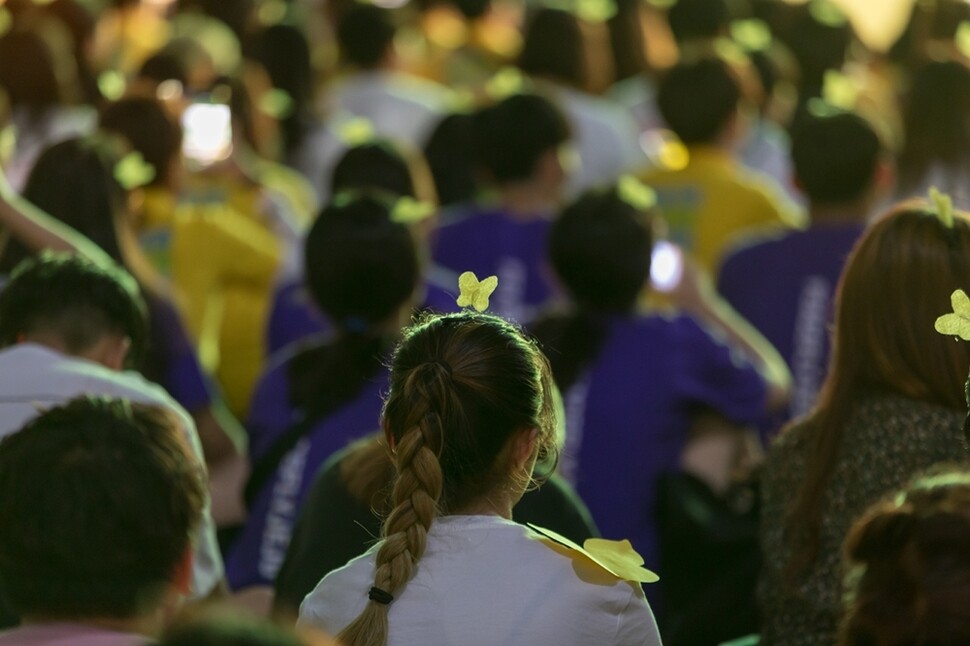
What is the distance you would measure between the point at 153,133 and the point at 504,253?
0.94 metres

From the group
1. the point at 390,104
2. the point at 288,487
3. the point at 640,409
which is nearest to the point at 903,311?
the point at 640,409

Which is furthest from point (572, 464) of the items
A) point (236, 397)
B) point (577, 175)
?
point (577, 175)

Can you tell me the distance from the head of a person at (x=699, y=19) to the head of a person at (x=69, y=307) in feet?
14.4

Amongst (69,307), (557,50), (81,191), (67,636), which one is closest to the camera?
(67,636)

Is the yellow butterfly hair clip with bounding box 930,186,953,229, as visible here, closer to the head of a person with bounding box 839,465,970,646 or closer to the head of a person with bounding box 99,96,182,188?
the head of a person with bounding box 839,465,970,646

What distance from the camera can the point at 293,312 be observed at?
391 cm

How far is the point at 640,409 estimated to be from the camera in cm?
330

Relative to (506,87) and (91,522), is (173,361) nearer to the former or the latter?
(91,522)

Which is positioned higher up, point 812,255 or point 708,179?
point 812,255

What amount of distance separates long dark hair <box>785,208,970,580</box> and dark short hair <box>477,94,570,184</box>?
6.10ft

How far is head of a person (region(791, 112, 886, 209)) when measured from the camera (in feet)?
13.2

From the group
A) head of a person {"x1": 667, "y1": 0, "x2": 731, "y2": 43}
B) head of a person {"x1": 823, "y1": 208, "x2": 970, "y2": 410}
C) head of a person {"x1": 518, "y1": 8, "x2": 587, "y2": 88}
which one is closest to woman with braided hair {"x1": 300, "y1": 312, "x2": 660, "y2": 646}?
head of a person {"x1": 823, "y1": 208, "x2": 970, "y2": 410}

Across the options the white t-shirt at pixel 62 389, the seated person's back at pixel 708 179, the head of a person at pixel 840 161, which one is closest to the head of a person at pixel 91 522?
the white t-shirt at pixel 62 389

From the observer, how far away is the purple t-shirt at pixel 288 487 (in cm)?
311
